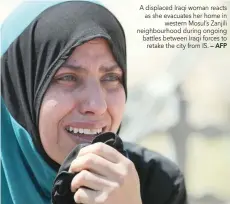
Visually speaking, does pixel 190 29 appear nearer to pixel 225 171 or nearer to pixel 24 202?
pixel 225 171

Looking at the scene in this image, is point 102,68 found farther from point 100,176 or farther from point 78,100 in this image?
point 100,176

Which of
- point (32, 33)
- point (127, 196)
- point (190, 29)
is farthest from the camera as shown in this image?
point (190, 29)

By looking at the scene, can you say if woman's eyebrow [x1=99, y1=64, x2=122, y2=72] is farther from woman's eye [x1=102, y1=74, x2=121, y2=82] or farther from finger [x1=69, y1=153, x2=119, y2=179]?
finger [x1=69, y1=153, x2=119, y2=179]

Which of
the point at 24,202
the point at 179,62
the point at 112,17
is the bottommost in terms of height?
the point at 24,202

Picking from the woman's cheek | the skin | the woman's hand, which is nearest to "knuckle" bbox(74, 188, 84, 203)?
the woman's hand

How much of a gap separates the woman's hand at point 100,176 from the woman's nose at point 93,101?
0.11 metres

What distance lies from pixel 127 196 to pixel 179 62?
0.36 m

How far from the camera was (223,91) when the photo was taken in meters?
1.13

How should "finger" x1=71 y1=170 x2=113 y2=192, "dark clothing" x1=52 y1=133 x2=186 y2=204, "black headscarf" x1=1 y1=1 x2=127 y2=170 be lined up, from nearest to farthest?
"finger" x1=71 y1=170 x2=113 y2=192 < "black headscarf" x1=1 y1=1 x2=127 y2=170 < "dark clothing" x1=52 y1=133 x2=186 y2=204

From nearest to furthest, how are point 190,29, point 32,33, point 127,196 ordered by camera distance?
1. point 127,196
2. point 32,33
3. point 190,29

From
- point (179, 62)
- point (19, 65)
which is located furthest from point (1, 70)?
point (179, 62)

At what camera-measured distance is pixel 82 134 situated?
1.00m

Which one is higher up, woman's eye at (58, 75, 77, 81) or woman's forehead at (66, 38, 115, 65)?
woman's forehead at (66, 38, 115, 65)

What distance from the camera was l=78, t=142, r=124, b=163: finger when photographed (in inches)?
34.1
